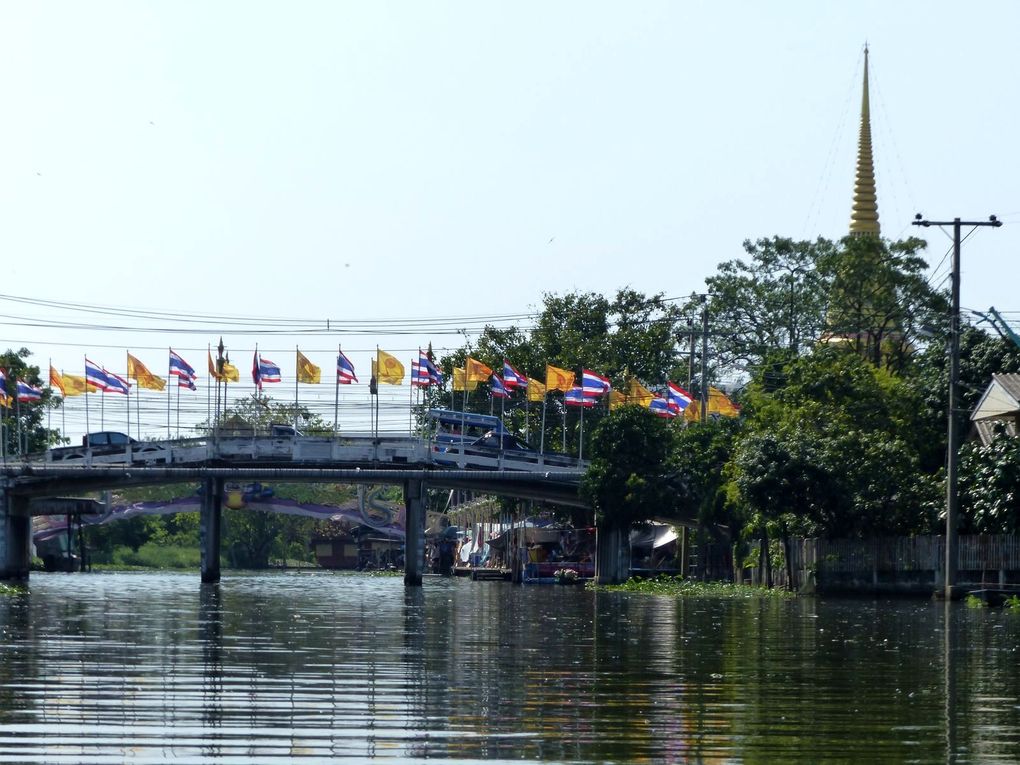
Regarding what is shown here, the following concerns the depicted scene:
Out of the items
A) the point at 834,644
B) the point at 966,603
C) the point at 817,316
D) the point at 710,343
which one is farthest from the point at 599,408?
the point at 834,644

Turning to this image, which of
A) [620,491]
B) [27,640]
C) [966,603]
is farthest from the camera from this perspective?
[620,491]

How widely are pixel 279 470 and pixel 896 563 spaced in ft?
121

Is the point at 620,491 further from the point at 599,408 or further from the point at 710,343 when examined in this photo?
the point at 599,408

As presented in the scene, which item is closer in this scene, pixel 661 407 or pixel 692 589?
pixel 692 589

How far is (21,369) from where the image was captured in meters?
122

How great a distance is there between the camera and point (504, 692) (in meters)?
20.6

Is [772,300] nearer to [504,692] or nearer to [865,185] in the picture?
[865,185]

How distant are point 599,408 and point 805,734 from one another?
10109 cm

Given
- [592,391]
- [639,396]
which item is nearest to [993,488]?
[592,391]

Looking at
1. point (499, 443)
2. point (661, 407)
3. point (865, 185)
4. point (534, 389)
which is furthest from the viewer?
point (865, 185)

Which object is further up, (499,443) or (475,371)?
(475,371)

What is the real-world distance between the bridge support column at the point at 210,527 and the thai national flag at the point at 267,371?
6571 mm

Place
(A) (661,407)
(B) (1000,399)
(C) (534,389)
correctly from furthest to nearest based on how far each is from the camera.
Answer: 1. (C) (534,389)
2. (A) (661,407)
3. (B) (1000,399)

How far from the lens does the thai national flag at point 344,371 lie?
3497 inches
